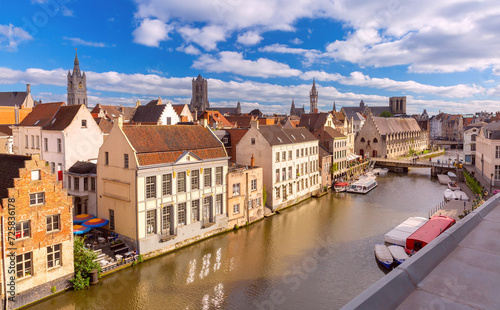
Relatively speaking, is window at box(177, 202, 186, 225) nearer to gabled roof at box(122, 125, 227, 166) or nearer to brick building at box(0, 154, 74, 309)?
gabled roof at box(122, 125, 227, 166)

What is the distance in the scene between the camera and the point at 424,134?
13200cm

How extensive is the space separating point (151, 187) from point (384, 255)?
20015mm

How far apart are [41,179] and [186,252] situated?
44.1 ft

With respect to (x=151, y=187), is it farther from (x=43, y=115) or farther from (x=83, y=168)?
(x=43, y=115)

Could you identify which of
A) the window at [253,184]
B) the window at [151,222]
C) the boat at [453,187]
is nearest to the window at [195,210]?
the window at [151,222]

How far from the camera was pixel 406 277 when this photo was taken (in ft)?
13.4

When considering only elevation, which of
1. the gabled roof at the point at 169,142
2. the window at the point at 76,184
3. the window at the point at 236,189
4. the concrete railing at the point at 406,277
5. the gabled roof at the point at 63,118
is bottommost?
the window at the point at 236,189

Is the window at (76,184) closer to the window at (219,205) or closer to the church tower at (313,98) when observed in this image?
the window at (219,205)

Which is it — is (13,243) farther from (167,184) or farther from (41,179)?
(167,184)

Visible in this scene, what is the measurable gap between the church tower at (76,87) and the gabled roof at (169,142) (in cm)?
13807

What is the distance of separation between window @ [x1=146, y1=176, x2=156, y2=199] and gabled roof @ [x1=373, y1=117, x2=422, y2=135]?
84.0m

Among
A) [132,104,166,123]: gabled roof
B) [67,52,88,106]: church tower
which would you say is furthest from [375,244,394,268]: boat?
[67,52,88,106]: church tower

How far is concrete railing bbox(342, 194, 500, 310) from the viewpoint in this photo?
3.58 meters

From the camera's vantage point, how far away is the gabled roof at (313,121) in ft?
234
